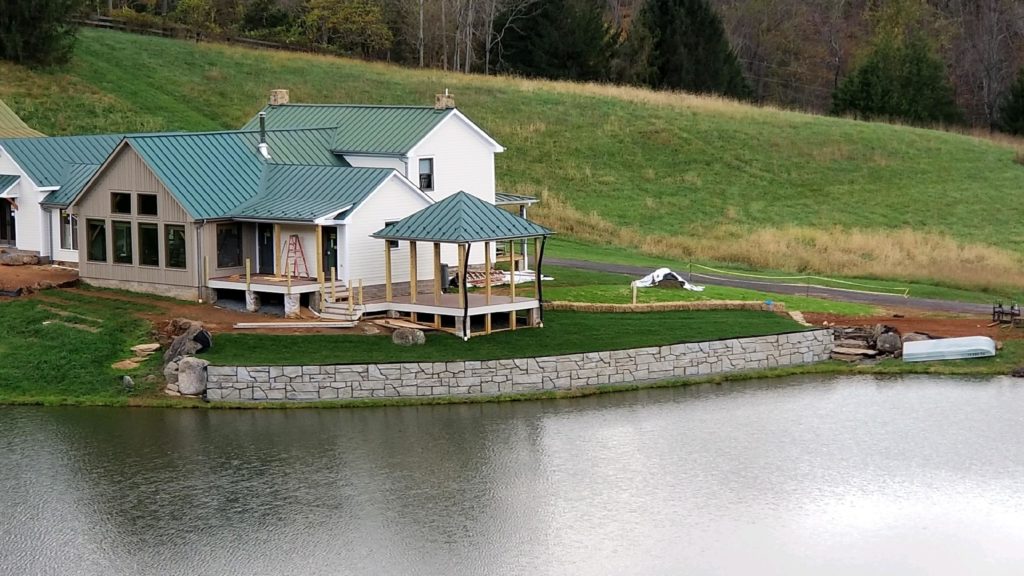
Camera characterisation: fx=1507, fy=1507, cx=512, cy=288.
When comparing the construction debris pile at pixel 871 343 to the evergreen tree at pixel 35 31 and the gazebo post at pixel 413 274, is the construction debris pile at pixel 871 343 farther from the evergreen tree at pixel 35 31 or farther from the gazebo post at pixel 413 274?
the evergreen tree at pixel 35 31

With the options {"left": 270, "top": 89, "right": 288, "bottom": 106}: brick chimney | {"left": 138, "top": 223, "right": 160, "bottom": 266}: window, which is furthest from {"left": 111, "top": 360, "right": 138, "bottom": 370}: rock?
{"left": 270, "top": 89, "right": 288, "bottom": 106}: brick chimney

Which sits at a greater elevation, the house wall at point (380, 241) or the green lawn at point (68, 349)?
the house wall at point (380, 241)

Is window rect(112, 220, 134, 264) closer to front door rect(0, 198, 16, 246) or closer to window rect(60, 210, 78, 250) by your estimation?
window rect(60, 210, 78, 250)

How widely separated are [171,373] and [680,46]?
60348 mm

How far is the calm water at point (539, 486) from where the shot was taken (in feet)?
78.7

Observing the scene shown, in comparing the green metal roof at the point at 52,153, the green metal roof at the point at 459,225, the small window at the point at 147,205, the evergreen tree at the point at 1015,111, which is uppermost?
the evergreen tree at the point at 1015,111

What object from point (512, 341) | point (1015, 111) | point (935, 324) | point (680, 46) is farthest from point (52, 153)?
point (1015, 111)

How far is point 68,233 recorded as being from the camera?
146 feet

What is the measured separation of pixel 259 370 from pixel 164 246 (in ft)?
25.2

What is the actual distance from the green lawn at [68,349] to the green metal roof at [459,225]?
22.4 ft

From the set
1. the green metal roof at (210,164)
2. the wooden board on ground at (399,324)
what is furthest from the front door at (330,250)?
the green metal roof at (210,164)

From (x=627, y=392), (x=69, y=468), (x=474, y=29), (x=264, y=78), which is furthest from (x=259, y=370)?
(x=474, y=29)

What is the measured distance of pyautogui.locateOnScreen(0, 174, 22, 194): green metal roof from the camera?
44719 millimetres

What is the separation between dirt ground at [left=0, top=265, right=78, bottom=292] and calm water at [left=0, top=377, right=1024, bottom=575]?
27.1 feet
